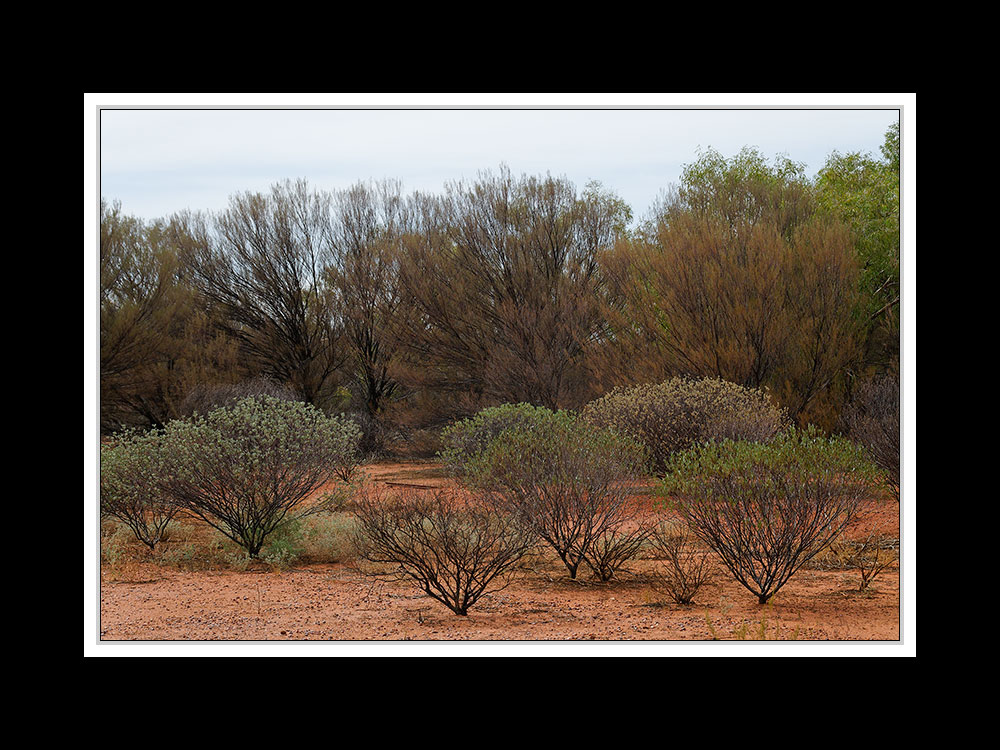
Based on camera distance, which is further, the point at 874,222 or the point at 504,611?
the point at 874,222

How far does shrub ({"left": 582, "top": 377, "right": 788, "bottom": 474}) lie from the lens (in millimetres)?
9469

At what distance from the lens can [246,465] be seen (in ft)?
23.0

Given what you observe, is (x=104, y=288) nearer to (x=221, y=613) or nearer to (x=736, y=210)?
(x=221, y=613)

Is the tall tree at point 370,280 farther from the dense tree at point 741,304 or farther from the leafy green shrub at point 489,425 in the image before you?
the leafy green shrub at point 489,425

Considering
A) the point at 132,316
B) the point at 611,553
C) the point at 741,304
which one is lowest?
the point at 611,553

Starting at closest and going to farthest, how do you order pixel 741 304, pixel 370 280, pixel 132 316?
pixel 741 304 < pixel 132 316 < pixel 370 280

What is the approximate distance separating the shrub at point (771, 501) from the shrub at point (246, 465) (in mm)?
3136

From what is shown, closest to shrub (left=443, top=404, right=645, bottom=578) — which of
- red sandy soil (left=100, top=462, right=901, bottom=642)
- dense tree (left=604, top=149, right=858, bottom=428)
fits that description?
red sandy soil (left=100, top=462, right=901, bottom=642)

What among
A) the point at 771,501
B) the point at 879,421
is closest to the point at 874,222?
the point at 879,421

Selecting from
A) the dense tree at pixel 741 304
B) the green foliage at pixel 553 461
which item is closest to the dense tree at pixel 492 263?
the dense tree at pixel 741 304

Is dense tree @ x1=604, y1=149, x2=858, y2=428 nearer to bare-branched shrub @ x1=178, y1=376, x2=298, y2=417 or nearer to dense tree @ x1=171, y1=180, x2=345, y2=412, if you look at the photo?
bare-branched shrub @ x1=178, y1=376, x2=298, y2=417

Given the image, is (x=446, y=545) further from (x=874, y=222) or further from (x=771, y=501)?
(x=874, y=222)

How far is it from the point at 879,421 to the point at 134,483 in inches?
256

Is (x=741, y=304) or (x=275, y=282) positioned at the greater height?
(x=275, y=282)
